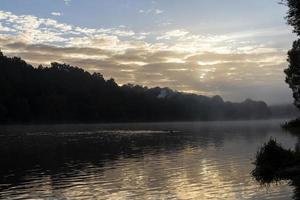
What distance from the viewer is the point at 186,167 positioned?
5253 cm

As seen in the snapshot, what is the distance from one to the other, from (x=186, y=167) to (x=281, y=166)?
12331 millimetres

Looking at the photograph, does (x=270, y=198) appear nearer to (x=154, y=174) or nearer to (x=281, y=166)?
(x=281, y=166)

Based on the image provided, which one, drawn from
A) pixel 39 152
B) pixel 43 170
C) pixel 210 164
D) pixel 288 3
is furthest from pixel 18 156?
pixel 288 3

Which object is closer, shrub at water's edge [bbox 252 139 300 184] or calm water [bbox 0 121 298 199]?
calm water [bbox 0 121 298 199]

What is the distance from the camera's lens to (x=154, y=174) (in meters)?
46.5

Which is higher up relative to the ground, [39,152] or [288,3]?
[288,3]

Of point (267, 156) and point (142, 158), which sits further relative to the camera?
point (142, 158)

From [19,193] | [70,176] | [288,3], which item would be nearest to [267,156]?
[288,3]

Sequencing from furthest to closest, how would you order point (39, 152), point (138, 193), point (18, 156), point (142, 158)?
point (39, 152) → point (18, 156) → point (142, 158) → point (138, 193)

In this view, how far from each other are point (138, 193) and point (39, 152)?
141 ft

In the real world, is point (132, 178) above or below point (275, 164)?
below

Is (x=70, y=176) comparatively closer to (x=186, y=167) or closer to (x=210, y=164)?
(x=186, y=167)

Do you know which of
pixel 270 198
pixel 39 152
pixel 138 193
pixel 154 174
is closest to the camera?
pixel 270 198

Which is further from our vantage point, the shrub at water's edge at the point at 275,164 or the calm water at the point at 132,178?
the shrub at water's edge at the point at 275,164
